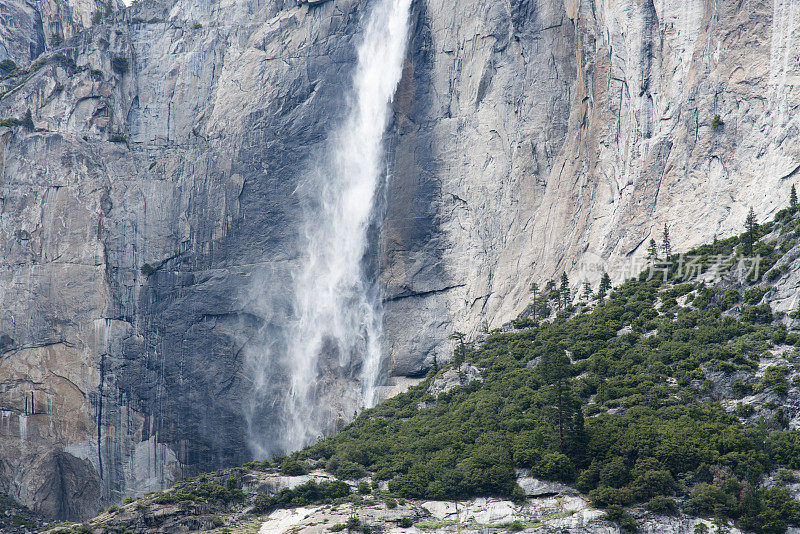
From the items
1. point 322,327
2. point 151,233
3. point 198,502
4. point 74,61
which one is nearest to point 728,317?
point 198,502

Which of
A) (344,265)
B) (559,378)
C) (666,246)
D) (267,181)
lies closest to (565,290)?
(666,246)

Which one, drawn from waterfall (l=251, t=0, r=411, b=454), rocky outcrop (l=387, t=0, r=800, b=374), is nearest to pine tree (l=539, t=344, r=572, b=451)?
rocky outcrop (l=387, t=0, r=800, b=374)

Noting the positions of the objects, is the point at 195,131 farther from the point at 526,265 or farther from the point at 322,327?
the point at 526,265

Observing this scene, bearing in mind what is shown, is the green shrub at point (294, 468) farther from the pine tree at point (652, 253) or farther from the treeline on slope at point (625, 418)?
the pine tree at point (652, 253)

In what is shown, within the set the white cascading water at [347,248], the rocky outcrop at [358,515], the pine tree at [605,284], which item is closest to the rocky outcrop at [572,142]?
the pine tree at [605,284]

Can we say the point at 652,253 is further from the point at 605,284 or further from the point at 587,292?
the point at 587,292
